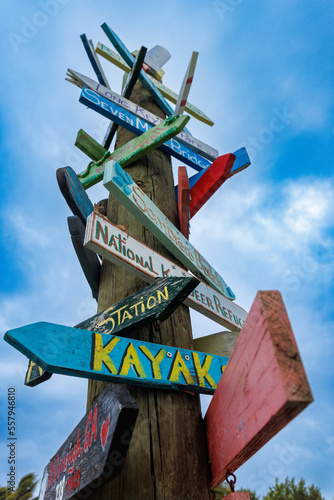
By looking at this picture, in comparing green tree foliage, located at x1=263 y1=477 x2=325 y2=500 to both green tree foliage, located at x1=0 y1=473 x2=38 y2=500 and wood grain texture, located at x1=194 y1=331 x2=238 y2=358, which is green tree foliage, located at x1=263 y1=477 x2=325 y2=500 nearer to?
green tree foliage, located at x1=0 y1=473 x2=38 y2=500

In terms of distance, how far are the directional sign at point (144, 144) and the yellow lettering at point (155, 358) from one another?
5.16 ft

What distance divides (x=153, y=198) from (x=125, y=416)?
65.3 inches

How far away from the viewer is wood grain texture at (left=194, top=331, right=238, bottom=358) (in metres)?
1.86

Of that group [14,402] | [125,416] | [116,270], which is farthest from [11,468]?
[125,416]

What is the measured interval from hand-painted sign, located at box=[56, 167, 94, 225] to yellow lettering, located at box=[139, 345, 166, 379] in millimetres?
1051

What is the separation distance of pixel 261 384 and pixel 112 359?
25.9 inches

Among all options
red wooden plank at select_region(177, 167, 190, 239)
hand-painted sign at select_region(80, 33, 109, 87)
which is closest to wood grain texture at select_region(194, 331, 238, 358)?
red wooden plank at select_region(177, 167, 190, 239)

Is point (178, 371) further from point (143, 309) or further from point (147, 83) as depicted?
point (147, 83)

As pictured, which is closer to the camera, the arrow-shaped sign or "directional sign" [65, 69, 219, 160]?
the arrow-shaped sign

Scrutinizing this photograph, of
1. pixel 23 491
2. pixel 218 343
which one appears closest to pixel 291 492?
pixel 23 491

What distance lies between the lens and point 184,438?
54.4 inches

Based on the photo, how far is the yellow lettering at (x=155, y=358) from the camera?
1363 mm

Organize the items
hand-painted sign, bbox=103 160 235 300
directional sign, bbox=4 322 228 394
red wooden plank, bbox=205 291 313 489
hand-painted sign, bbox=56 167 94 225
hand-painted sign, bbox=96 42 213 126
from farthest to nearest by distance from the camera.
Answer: hand-painted sign, bbox=96 42 213 126
hand-painted sign, bbox=56 167 94 225
hand-painted sign, bbox=103 160 235 300
directional sign, bbox=4 322 228 394
red wooden plank, bbox=205 291 313 489

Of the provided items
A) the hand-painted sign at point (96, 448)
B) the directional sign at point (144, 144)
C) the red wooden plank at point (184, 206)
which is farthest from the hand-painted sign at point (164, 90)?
the hand-painted sign at point (96, 448)
